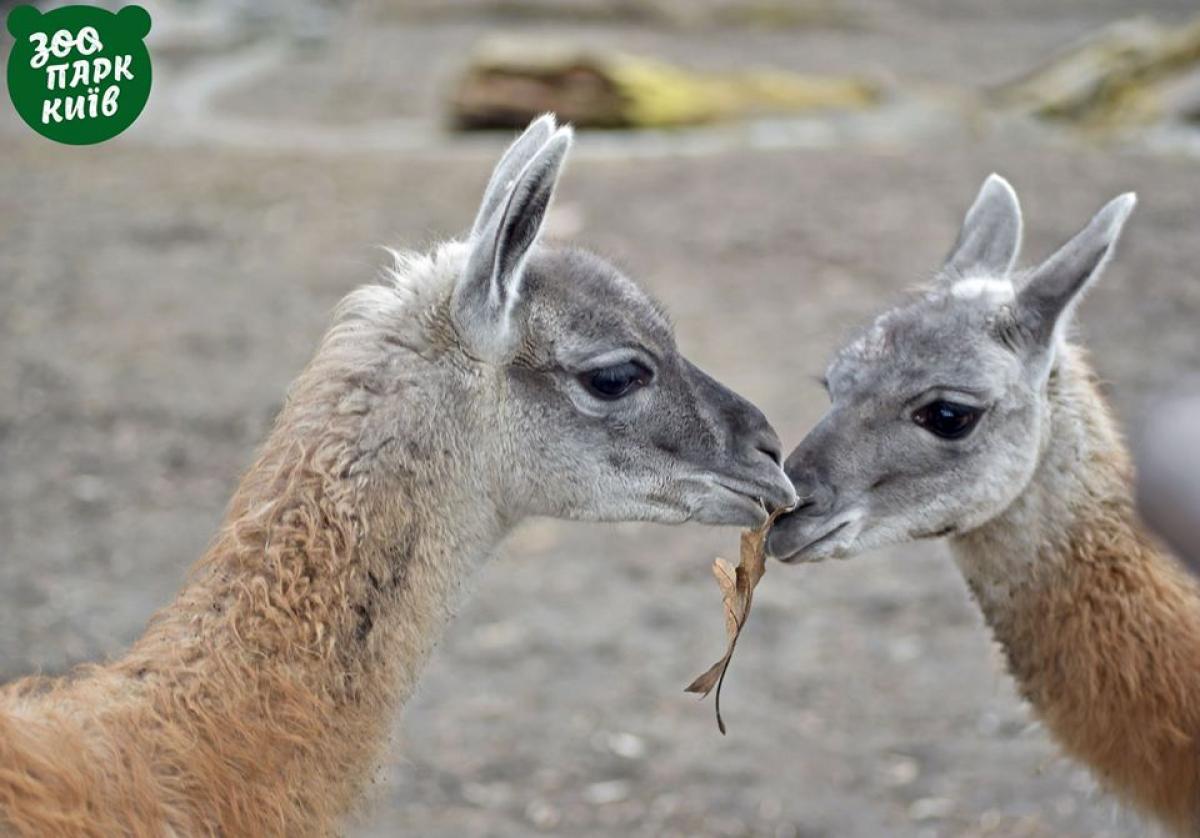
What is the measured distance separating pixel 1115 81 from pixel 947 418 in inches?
402

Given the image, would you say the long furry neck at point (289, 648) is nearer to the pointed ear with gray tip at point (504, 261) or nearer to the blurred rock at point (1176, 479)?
the pointed ear with gray tip at point (504, 261)

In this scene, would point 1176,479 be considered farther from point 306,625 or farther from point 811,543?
point 811,543

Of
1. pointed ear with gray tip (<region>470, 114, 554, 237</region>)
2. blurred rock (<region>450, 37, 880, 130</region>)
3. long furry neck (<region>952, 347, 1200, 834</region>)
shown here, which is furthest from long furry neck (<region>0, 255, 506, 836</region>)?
blurred rock (<region>450, 37, 880, 130</region>)

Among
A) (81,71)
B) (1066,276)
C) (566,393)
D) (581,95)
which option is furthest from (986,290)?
(581,95)

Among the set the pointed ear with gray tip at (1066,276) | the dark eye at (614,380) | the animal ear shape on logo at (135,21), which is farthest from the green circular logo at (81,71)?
the pointed ear with gray tip at (1066,276)

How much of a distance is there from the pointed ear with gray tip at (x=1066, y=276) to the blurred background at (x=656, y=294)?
14.9 inches

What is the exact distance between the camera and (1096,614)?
369 centimetres

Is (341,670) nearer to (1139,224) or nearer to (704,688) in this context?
(704,688)

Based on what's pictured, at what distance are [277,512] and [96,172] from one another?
985 cm

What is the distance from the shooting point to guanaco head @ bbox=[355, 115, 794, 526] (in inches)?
128

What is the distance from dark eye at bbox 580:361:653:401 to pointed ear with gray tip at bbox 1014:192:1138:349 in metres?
1.10

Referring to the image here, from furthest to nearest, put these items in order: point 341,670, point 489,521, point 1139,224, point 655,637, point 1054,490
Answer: point 1139,224 → point 655,637 → point 1054,490 → point 489,521 → point 341,670

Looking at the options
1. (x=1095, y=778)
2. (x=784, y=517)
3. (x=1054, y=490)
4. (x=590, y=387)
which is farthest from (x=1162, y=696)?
(x=590, y=387)

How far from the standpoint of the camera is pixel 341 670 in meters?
2.98
